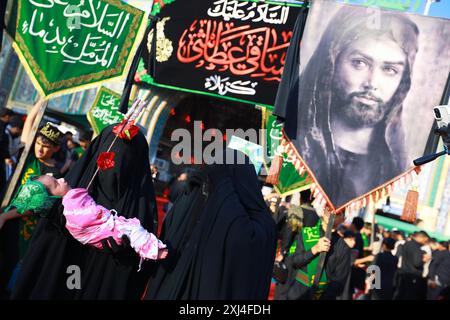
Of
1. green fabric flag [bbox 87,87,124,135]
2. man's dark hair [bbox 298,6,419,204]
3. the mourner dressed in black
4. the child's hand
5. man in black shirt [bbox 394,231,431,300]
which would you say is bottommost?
man in black shirt [bbox 394,231,431,300]

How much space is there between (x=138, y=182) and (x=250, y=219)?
1.12 m

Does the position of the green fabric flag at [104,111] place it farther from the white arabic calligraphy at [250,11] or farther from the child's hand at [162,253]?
the child's hand at [162,253]

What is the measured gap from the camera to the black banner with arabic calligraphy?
336 inches

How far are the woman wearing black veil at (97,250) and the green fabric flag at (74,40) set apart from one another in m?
1.78

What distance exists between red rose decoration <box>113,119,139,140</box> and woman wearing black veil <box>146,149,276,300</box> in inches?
29.1

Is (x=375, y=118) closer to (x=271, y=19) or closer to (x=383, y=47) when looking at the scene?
(x=383, y=47)

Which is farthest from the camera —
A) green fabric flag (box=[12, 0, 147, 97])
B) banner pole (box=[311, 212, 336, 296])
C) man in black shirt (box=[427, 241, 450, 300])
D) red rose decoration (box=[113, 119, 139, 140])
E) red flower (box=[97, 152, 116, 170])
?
man in black shirt (box=[427, 241, 450, 300])

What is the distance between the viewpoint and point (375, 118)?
4.27 m

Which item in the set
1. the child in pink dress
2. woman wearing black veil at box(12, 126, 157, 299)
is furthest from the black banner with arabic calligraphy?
the child in pink dress

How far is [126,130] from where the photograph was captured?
129 inches

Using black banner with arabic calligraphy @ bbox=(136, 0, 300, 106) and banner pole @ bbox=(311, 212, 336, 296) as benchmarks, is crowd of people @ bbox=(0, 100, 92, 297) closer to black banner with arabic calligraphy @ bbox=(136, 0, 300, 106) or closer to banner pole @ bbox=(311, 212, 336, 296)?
banner pole @ bbox=(311, 212, 336, 296)

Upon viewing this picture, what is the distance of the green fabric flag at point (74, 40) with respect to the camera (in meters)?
4.88

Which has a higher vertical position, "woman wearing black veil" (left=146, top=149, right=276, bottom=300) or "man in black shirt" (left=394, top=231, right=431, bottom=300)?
"woman wearing black veil" (left=146, top=149, right=276, bottom=300)

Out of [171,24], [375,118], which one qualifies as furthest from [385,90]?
[171,24]
